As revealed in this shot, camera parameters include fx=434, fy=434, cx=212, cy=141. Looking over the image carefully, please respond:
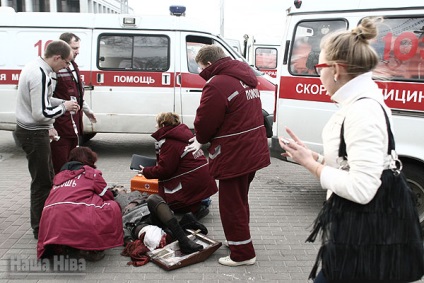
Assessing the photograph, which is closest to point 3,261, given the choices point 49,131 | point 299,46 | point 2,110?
point 49,131

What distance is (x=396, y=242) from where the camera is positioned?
1810mm

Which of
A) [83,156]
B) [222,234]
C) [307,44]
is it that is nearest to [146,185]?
[222,234]

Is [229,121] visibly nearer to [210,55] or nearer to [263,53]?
[210,55]

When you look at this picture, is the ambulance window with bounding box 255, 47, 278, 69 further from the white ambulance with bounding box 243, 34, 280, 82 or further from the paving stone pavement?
the paving stone pavement

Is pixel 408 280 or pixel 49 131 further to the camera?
pixel 49 131

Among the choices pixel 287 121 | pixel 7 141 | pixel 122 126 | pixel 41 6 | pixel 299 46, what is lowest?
pixel 7 141

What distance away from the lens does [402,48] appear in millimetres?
4402

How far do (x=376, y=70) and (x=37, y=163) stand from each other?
335 cm

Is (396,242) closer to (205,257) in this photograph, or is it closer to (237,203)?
(237,203)

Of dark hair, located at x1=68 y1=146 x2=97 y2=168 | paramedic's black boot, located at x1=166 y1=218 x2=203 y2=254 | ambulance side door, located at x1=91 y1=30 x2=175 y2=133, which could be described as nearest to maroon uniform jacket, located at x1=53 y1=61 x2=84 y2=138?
dark hair, located at x1=68 y1=146 x2=97 y2=168

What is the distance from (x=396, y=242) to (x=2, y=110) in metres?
7.59

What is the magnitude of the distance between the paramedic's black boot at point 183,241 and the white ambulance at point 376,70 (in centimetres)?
197

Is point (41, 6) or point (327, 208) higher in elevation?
point (41, 6)

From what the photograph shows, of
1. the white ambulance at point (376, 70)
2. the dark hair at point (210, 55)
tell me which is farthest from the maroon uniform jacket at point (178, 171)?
the white ambulance at point (376, 70)
